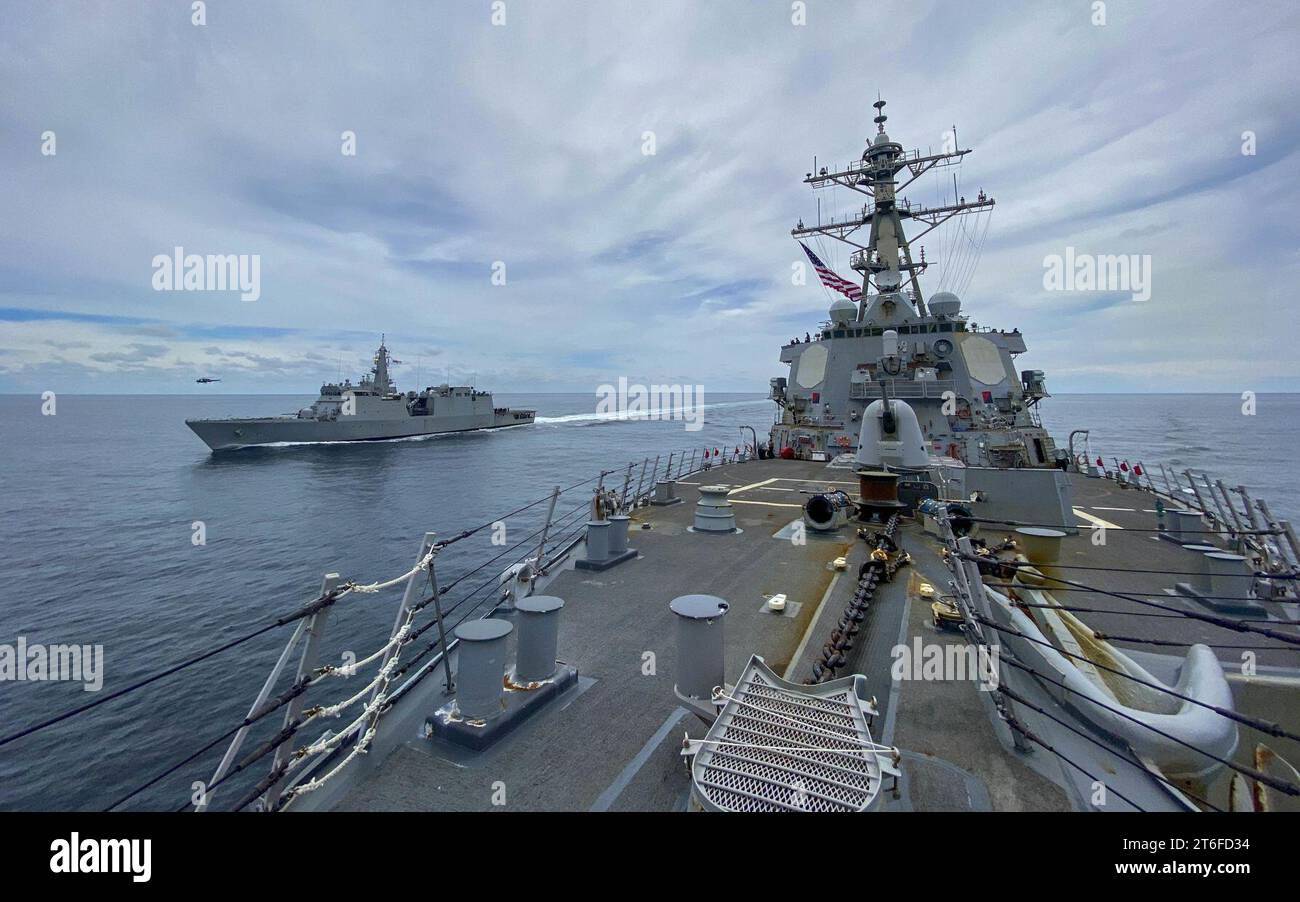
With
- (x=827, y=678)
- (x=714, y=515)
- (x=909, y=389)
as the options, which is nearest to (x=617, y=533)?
(x=714, y=515)

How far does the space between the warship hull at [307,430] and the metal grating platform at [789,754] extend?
57853mm

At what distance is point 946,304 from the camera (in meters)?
23.5

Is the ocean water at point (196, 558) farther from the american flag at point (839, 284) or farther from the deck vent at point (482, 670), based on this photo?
the american flag at point (839, 284)

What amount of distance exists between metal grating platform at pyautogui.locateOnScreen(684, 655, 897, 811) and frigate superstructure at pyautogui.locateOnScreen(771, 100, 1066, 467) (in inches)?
664

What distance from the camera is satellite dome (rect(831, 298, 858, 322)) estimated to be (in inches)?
967

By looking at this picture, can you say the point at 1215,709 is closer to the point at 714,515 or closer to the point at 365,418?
the point at 714,515

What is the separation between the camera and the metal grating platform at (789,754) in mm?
2748

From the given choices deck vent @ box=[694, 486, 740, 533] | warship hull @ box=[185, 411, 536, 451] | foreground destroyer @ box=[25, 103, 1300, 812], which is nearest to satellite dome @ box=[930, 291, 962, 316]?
foreground destroyer @ box=[25, 103, 1300, 812]

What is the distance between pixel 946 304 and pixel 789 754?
25.2m

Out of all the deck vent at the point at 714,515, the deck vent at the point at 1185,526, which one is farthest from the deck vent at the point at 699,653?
the deck vent at the point at 1185,526
